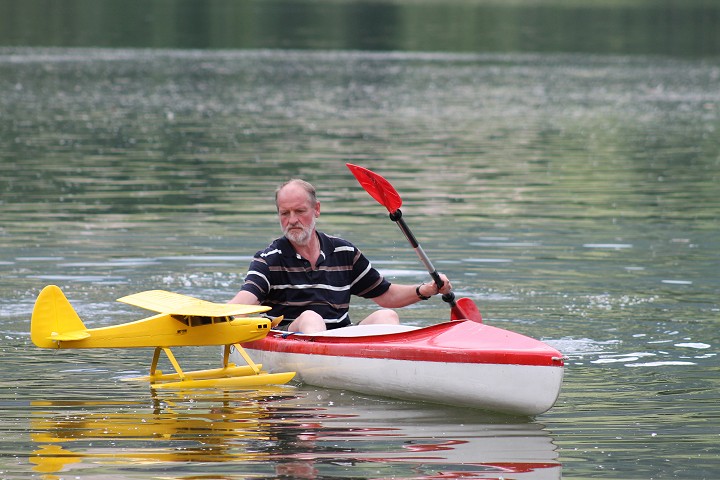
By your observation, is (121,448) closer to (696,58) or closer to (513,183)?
(513,183)

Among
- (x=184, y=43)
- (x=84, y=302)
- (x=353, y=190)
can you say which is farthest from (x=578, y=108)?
(x=184, y=43)

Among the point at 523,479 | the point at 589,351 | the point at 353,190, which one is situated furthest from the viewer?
the point at 353,190

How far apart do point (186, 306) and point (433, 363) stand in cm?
163

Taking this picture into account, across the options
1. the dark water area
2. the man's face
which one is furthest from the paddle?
the dark water area

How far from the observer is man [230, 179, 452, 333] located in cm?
901

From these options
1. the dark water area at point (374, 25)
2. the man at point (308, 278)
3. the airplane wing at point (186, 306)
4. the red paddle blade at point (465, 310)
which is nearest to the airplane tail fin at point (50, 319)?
the airplane wing at point (186, 306)

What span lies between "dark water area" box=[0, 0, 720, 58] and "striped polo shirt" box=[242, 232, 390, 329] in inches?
2074

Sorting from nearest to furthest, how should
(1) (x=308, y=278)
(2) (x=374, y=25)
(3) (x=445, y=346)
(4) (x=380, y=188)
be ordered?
(3) (x=445, y=346) → (1) (x=308, y=278) → (4) (x=380, y=188) → (2) (x=374, y=25)

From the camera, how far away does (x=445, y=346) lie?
8.41 metres

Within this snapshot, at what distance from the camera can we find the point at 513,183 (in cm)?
2111

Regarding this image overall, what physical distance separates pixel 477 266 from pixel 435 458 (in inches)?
257

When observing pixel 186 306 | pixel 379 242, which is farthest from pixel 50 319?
pixel 379 242

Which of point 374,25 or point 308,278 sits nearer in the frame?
point 308,278

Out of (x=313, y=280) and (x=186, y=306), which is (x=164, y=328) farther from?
(x=313, y=280)
